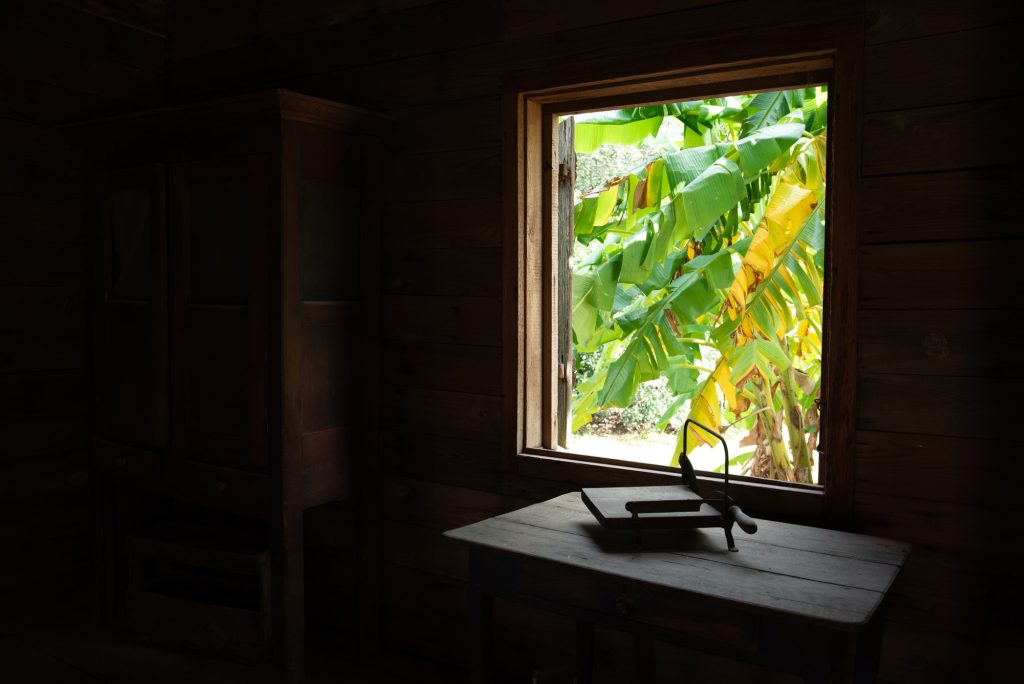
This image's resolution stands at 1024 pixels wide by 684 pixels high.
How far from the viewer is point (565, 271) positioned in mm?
2924

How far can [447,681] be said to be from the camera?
8.78 feet

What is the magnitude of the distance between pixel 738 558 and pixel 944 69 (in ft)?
3.94

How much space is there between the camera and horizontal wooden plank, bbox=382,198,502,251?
262 centimetres

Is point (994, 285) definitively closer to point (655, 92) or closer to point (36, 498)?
point (655, 92)

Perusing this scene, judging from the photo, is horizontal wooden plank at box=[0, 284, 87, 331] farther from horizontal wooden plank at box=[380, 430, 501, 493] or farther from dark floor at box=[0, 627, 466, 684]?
horizontal wooden plank at box=[380, 430, 501, 493]

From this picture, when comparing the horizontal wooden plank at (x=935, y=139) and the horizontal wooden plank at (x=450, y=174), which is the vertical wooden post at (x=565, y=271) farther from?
the horizontal wooden plank at (x=935, y=139)

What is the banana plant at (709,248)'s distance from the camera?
2.88 meters

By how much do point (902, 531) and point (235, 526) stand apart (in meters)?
2.32

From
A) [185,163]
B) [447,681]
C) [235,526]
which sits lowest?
[447,681]

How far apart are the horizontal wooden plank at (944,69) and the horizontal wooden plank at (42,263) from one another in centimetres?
276

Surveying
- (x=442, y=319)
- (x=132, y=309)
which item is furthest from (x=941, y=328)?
(x=132, y=309)

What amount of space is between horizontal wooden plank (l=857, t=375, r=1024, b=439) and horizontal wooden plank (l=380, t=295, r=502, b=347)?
1110 millimetres

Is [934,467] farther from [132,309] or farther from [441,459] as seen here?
[132,309]

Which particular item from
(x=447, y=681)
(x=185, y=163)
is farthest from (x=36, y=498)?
(x=447, y=681)
